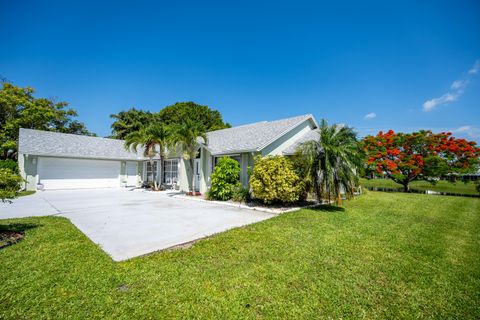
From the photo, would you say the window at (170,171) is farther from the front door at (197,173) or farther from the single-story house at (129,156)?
the front door at (197,173)

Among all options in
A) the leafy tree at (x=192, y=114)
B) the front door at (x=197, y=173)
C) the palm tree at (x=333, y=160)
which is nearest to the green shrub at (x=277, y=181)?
the palm tree at (x=333, y=160)

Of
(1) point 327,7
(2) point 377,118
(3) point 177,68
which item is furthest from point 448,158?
(3) point 177,68

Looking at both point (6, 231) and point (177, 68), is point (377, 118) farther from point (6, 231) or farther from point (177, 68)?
point (6, 231)

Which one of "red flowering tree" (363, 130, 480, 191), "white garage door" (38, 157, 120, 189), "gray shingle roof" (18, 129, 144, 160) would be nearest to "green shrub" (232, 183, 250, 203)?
"red flowering tree" (363, 130, 480, 191)

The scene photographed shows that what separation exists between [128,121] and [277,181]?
38110 millimetres

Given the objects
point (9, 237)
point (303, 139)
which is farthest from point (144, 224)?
point (303, 139)

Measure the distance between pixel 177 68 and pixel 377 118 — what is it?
19304mm

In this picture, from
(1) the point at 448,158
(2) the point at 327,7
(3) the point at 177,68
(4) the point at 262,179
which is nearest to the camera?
(4) the point at 262,179

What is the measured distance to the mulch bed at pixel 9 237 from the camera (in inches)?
202

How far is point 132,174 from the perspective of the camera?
2398 cm

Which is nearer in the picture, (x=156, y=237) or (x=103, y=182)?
(x=156, y=237)

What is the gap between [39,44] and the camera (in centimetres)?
1504

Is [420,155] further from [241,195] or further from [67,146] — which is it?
[67,146]

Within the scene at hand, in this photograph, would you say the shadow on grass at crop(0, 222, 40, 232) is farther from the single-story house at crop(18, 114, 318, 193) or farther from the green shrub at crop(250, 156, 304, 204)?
the green shrub at crop(250, 156, 304, 204)
